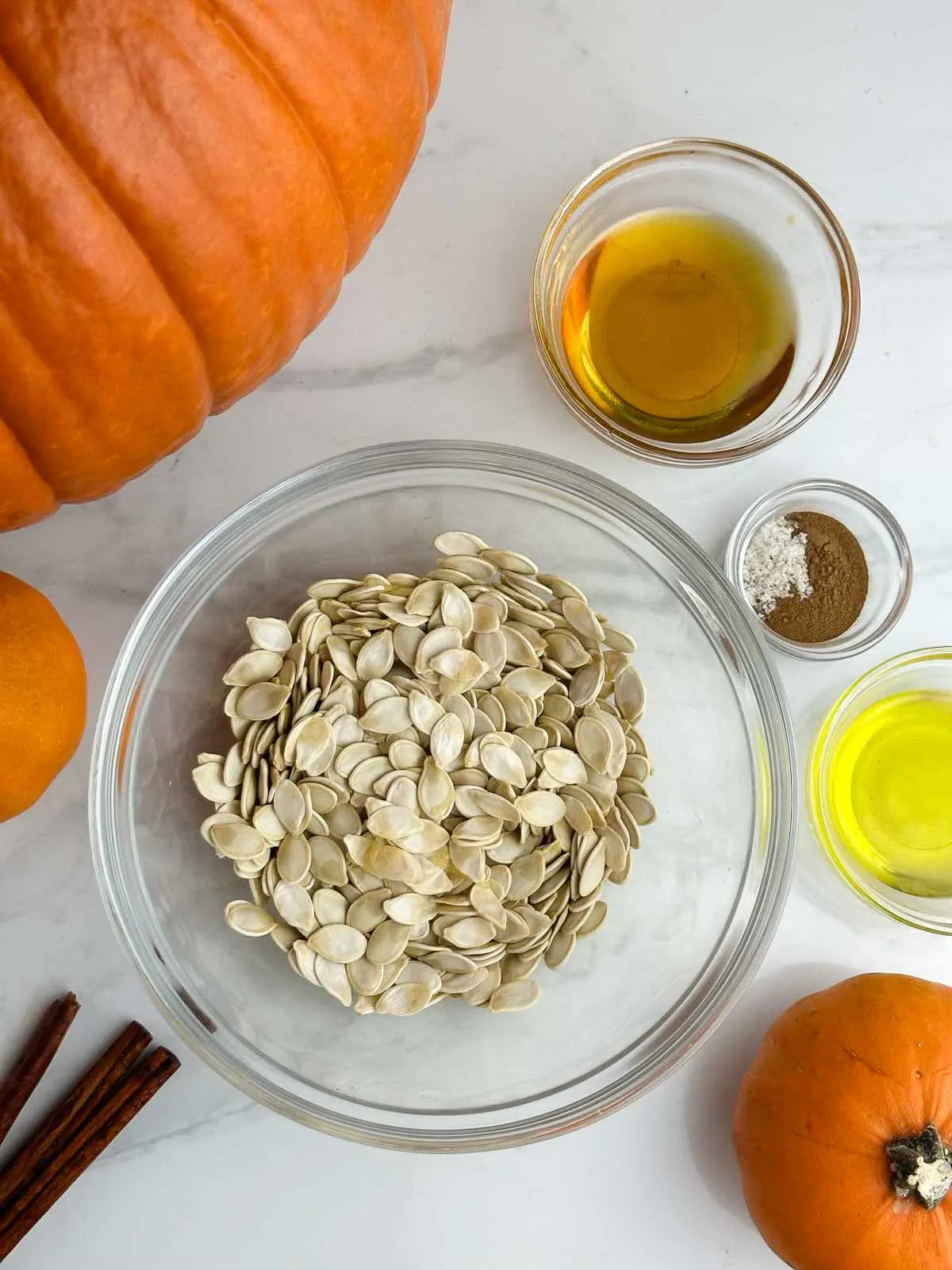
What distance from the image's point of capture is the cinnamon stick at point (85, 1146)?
3.15 feet

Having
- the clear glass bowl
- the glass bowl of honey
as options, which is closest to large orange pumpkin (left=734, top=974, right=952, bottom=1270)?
the clear glass bowl

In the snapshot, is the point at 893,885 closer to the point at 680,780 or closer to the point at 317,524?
the point at 680,780

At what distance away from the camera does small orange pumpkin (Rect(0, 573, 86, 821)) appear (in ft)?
2.69

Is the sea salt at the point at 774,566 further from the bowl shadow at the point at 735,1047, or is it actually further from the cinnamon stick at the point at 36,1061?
the cinnamon stick at the point at 36,1061

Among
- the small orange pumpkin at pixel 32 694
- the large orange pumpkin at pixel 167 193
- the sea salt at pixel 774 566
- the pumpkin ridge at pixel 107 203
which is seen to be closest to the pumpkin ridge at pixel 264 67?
the large orange pumpkin at pixel 167 193

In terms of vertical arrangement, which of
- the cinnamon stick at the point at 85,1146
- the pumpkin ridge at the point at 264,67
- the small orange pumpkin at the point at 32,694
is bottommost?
the cinnamon stick at the point at 85,1146

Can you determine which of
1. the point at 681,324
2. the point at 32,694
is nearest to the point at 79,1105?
the point at 32,694

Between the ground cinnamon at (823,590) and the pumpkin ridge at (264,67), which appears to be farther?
the ground cinnamon at (823,590)

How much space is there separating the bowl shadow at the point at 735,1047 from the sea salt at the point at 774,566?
343 millimetres

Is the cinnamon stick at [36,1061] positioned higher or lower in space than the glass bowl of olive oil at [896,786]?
lower

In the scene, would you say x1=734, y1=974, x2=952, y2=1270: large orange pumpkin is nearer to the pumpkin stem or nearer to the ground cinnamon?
the pumpkin stem

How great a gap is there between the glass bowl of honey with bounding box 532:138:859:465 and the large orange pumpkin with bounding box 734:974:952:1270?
0.52 metres

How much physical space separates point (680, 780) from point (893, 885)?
0.78 ft

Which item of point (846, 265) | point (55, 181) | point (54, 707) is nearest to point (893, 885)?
point (846, 265)
